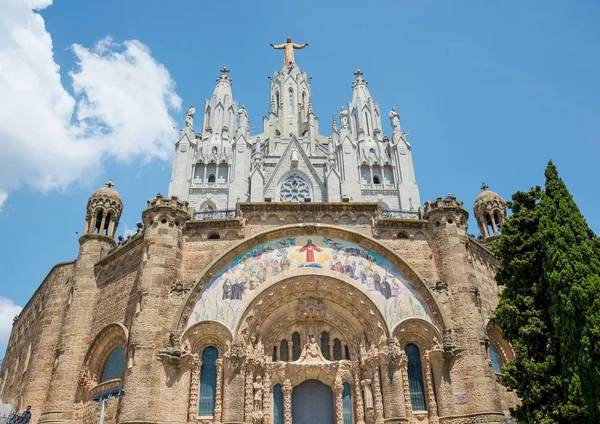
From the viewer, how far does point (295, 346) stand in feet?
63.9

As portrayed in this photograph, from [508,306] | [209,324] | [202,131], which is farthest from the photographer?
[202,131]

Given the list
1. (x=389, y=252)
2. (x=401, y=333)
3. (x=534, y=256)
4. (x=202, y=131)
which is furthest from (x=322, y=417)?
(x=202, y=131)

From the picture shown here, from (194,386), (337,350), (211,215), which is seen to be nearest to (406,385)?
A: (337,350)

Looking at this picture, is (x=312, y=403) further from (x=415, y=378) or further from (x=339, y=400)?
(x=415, y=378)

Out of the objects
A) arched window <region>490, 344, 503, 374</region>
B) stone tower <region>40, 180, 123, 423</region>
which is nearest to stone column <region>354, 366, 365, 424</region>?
arched window <region>490, 344, 503, 374</region>

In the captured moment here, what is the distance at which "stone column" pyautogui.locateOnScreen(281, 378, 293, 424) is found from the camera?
17798 millimetres

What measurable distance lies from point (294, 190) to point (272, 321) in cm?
2741

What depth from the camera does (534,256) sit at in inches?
574

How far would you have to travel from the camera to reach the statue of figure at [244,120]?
2002 inches

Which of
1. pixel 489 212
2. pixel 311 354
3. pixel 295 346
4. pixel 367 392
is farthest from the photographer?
pixel 489 212

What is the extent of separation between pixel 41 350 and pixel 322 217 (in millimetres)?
13242

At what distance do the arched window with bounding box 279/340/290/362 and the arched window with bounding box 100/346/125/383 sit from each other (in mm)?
6047

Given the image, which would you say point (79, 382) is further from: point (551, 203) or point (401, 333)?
point (551, 203)

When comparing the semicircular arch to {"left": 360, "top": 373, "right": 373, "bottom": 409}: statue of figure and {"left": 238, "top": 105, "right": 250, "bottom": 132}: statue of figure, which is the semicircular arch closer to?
{"left": 360, "top": 373, "right": 373, "bottom": 409}: statue of figure
